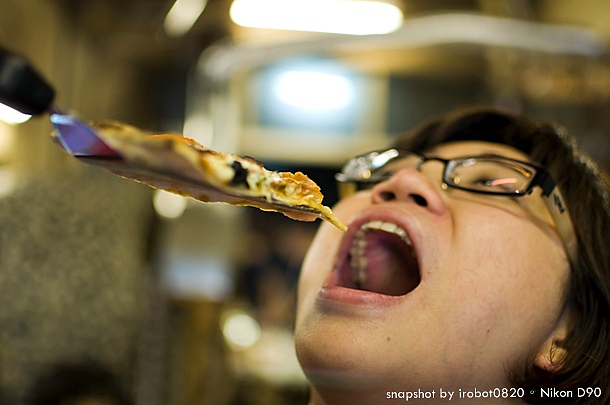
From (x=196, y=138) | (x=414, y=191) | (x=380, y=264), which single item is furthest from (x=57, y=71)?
(x=414, y=191)

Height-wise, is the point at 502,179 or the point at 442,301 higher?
the point at 502,179

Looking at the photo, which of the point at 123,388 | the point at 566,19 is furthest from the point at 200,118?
the point at 566,19

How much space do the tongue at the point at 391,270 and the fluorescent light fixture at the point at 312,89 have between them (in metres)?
3.59

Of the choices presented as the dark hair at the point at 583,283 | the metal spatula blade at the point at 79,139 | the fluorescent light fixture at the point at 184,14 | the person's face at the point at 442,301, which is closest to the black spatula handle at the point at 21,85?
the metal spatula blade at the point at 79,139

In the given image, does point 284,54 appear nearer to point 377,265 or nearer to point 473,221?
point 377,265

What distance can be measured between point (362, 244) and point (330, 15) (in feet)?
5.04

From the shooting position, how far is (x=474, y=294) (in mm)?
845

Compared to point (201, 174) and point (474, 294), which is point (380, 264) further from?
point (201, 174)

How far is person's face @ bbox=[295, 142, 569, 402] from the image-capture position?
32.0 inches

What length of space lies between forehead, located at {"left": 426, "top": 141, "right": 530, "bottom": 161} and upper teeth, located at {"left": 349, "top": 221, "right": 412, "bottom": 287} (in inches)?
6.9

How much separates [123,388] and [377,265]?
104 centimetres

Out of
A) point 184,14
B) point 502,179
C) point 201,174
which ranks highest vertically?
point 184,14

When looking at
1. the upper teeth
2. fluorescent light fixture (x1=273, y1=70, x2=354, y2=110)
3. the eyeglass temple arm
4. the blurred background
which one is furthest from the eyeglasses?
fluorescent light fixture (x1=273, y1=70, x2=354, y2=110)

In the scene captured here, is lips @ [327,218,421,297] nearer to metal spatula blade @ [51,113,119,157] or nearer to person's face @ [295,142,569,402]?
person's face @ [295,142,569,402]
